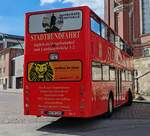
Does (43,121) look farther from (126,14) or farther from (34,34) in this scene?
(126,14)

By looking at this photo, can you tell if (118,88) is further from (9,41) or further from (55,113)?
(9,41)

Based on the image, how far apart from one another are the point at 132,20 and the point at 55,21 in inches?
1522

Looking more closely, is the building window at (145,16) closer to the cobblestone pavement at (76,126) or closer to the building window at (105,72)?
the cobblestone pavement at (76,126)

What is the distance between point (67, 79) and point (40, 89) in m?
1.07

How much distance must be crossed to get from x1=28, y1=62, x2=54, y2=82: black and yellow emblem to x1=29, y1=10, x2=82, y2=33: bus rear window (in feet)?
3.95

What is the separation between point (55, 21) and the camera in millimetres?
14523

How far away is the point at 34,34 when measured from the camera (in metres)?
14.8

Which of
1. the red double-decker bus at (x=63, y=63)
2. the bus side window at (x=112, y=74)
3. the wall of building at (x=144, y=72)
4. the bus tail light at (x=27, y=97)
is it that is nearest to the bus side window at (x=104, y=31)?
the red double-decker bus at (x=63, y=63)

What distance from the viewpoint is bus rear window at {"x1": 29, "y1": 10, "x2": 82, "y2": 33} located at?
14.2m

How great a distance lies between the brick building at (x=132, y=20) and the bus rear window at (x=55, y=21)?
29.2 m

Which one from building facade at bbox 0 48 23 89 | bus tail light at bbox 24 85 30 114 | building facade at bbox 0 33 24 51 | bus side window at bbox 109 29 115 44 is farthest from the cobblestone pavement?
building facade at bbox 0 33 24 51

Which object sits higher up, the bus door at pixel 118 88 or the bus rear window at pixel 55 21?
the bus rear window at pixel 55 21

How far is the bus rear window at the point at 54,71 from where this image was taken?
14.1 metres

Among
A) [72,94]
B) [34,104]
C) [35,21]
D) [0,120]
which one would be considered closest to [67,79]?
[72,94]
